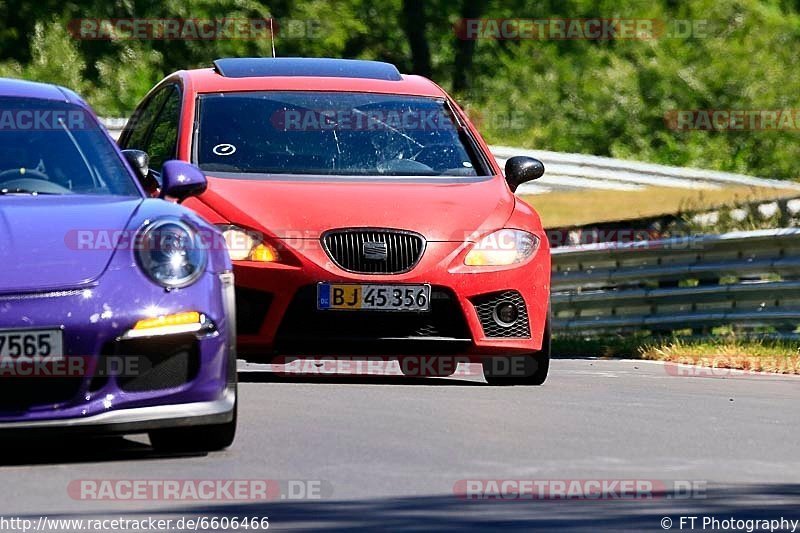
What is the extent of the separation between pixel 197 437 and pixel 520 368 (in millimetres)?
3325

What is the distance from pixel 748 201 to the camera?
787 inches

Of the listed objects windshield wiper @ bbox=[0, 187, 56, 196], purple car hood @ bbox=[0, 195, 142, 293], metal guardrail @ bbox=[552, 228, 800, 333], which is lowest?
metal guardrail @ bbox=[552, 228, 800, 333]

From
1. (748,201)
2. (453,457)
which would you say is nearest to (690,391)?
(453,457)

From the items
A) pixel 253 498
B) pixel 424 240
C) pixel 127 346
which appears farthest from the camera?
pixel 424 240

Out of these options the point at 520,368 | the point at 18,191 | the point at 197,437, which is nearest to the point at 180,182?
the point at 18,191

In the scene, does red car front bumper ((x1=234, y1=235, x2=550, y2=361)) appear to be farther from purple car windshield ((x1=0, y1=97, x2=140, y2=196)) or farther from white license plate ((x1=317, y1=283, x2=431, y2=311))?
purple car windshield ((x1=0, y1=97, x2=140, y2=196))

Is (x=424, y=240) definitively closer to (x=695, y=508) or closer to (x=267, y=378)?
→ (x=267, y=378)

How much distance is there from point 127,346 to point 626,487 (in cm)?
181

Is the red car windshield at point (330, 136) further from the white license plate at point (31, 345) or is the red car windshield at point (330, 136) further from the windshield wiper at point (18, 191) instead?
the white license plate at point (31, 345)

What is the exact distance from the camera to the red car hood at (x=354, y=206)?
9.86 m

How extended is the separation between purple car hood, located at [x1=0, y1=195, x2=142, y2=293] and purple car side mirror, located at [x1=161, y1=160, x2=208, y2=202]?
0.46 m

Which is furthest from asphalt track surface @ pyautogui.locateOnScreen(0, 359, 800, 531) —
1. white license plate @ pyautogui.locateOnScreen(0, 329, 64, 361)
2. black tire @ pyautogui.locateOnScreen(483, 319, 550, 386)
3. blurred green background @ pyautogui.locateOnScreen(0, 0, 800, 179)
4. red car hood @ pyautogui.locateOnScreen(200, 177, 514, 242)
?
blurred green background @ pyautogui.locateOnScreen(0, 0, 800, 179)

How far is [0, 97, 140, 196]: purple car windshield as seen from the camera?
8062 mm

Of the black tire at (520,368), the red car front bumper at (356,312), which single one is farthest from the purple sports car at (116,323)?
the black tire at (520,368)
